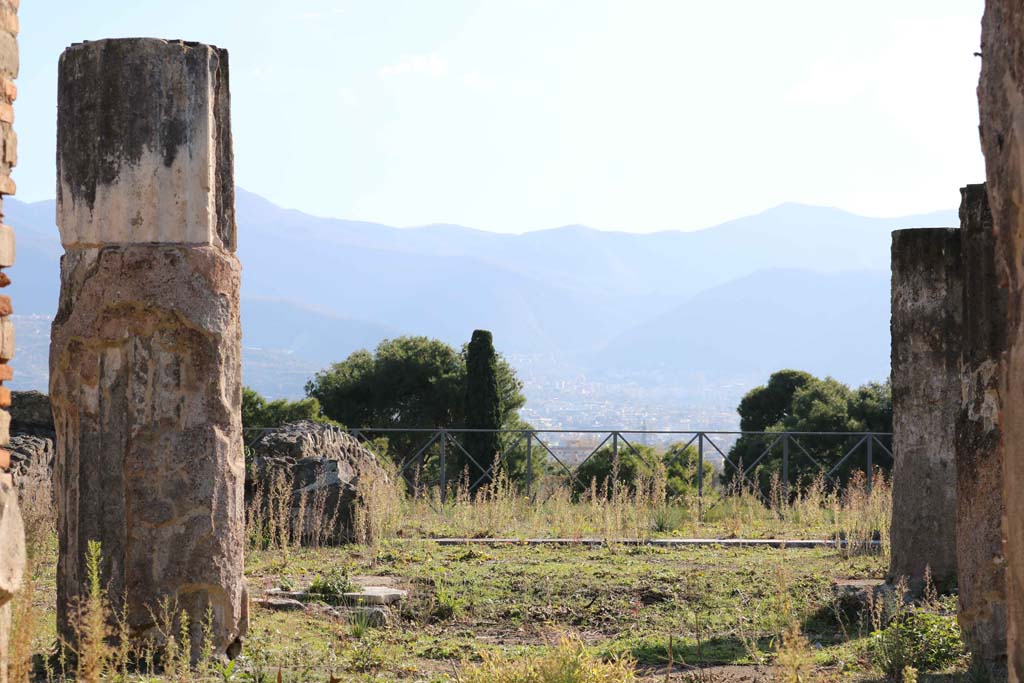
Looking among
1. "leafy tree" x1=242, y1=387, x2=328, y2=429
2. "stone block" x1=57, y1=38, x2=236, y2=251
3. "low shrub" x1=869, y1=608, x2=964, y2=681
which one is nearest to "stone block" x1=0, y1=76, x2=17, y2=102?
"stone block" x1=57, y1=38, x2=236, y2=251

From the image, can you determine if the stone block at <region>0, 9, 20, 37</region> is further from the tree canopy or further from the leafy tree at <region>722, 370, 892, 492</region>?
the tree canopy

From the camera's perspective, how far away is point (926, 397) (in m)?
9.99

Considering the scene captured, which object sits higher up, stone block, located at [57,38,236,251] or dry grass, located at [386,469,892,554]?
stone block, located at [57,38,236,251]

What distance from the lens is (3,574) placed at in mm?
4996

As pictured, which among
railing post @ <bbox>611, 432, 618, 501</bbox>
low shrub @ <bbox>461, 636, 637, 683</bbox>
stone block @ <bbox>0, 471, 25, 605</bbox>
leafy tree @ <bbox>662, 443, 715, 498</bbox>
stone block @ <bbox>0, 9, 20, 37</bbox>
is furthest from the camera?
leafy tree @ <bbox>662, 443, 715, 498</bbox>

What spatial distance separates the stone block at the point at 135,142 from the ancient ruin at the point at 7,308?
1382 mm

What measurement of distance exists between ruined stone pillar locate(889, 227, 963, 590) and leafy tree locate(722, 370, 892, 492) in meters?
11.9

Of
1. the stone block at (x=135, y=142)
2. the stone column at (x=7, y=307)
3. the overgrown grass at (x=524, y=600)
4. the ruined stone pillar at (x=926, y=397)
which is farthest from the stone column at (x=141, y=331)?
the ruined stone pillar at (x=926, y=397)

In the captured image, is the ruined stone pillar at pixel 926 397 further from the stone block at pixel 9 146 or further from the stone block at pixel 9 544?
the stone block at pixel 9 544

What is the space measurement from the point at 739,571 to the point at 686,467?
15.8 meters

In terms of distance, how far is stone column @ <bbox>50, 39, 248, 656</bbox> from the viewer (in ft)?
22.9

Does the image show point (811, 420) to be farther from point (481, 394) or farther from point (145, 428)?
point (145, 428)

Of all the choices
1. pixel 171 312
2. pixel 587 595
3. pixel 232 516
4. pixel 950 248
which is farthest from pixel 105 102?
pixel 950 248

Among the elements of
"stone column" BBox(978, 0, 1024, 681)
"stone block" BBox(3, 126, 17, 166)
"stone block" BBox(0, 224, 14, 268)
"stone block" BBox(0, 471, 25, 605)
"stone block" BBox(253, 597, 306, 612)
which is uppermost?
"stone block" BBox(3, 126, 17, 166)
